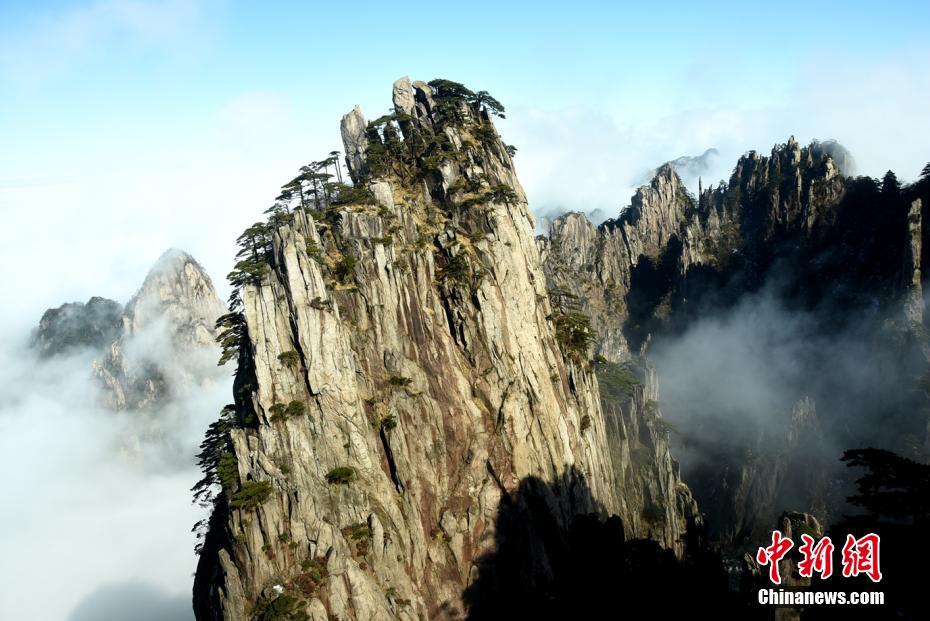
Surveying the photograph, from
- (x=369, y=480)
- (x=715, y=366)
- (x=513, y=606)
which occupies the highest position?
(x=715, y=366)

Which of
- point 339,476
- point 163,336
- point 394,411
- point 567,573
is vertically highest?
point 163,336

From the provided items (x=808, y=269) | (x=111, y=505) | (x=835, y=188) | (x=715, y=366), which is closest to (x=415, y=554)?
(x=715, y=366)

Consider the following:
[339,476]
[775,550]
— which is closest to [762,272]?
[775,550]

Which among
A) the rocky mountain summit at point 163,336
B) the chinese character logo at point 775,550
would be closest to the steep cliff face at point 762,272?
the chinese character logo at point 775,550

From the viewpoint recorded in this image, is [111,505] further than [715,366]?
Yes

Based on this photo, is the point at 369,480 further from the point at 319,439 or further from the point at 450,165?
the point at 450,165

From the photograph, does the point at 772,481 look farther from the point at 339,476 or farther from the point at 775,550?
the point at 339,476

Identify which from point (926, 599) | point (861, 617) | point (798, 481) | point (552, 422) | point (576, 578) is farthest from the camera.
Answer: point (798, 481)
